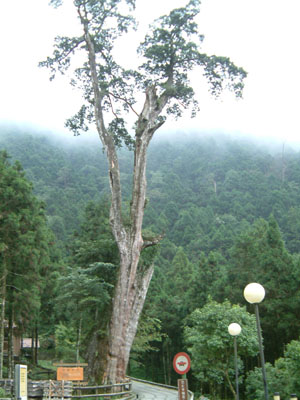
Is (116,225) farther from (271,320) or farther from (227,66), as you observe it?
(271,320)

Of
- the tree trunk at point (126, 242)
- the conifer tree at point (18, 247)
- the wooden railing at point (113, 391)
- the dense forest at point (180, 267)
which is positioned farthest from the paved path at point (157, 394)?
the conifer tree at point (18, 247)

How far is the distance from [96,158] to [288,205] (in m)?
51.3

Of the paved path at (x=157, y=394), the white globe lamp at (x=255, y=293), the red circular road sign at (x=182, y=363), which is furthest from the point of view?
the paved path at (x=157, y=394)

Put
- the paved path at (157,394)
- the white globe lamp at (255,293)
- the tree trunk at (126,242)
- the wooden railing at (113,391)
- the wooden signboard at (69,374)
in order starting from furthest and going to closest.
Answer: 1. the paved path at (157,394)
2. the tree trunk at (126,242)
3. the wooden railing at (113,391)
4. the wooden signboard at (69,374)
5. the white globe lamp at (255,293)

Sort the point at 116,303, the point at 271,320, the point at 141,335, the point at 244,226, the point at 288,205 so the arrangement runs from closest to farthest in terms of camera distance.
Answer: the point at 116,303
the point at 141,335
the point at 271,320
the point at 244,226
the point at 288,205

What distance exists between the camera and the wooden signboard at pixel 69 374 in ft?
49.4

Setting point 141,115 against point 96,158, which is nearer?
point 141,115

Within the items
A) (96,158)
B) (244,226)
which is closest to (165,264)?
(244,226)

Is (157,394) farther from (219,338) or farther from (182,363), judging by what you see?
(182,363)

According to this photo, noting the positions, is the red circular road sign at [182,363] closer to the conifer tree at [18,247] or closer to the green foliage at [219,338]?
the conifer tree at [18,247]

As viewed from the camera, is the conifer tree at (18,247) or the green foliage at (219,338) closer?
the conifer tree at (18,247)

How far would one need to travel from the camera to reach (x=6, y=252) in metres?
Answer: 21.5

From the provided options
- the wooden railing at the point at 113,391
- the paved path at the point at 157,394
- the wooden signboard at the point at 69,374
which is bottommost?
the paved path at the point at 157,394

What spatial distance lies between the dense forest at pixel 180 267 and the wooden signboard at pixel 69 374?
454cm
